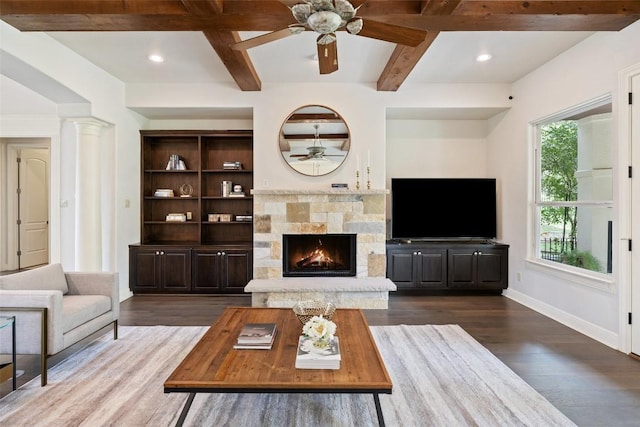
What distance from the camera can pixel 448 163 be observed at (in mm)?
5551

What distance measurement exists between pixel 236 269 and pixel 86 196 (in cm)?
213

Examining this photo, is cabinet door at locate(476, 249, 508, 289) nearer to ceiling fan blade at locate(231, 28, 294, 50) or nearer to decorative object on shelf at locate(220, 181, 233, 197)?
decorative object on shelf at locate(220, 181, 233, 197)

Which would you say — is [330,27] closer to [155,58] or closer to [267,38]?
[267,38]

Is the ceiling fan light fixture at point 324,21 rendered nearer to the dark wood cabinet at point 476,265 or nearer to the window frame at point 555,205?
the window frame at point 555,205

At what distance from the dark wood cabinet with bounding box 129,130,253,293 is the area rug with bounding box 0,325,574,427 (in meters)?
2.00

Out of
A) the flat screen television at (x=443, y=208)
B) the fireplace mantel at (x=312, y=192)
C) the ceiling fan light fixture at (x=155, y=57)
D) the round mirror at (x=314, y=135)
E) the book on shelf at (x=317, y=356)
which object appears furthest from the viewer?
the flat screen television at (x=443, y=208)

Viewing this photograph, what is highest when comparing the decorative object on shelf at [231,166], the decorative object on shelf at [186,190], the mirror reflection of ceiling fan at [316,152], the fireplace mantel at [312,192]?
the mirror reflection of ceiling fan at [316,152]

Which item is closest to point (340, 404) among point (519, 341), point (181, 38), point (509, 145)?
point (519, 341)

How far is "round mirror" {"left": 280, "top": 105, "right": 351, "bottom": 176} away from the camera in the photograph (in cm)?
470

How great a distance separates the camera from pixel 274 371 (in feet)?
5.93

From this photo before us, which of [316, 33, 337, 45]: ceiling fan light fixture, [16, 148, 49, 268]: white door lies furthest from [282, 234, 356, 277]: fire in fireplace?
[16, 148, 49, 268]: white door

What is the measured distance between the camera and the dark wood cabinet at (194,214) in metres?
4.91

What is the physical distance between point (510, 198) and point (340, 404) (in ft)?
13.1

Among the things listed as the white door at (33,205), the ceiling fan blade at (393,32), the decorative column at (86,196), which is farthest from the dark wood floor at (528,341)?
the white door at (33,205)
